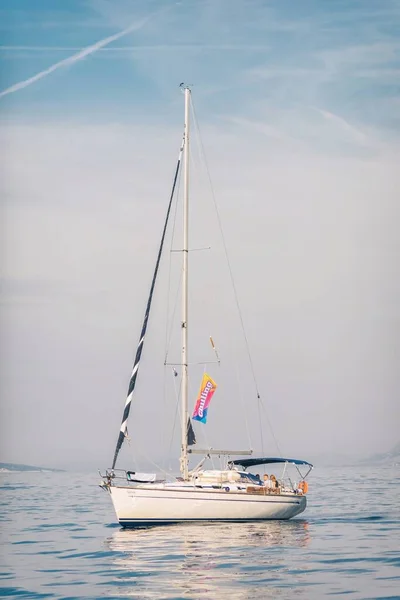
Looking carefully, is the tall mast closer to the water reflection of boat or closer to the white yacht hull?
the white yacht hull

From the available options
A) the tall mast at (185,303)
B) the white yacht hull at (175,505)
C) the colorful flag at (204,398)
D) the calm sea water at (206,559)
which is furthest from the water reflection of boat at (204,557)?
the colorful flag at (204,398)

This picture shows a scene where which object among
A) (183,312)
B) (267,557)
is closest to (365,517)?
(183,312)

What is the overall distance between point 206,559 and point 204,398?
48.3ft

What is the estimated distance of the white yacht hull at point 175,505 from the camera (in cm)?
4466

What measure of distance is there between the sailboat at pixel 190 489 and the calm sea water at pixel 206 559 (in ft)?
2.32

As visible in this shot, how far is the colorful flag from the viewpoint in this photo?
4838cm

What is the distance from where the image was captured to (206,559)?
113 feet

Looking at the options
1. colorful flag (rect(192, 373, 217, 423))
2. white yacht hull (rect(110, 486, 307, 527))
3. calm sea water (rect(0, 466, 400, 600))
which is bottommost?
calm sea water (rect(0, 466, 400, 600))

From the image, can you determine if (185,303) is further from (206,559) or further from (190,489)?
(206,559)

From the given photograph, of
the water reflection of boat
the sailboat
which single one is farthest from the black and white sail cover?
the water reflection of boat

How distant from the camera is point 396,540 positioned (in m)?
41.8

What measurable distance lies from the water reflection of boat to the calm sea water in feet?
0.11

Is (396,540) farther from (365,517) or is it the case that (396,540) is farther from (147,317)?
(147,317)

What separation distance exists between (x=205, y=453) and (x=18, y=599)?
21791 mm
